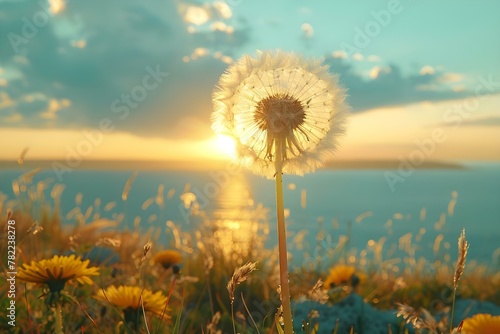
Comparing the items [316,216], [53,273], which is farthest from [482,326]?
[316,216]

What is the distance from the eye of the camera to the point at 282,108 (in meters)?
2.09

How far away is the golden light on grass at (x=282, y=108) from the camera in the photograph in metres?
2.16

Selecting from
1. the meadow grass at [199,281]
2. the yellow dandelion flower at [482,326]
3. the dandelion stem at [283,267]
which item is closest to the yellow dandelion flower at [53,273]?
the meadow grass at [199,281]

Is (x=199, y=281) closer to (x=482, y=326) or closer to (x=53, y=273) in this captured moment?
(x=53, y=273)

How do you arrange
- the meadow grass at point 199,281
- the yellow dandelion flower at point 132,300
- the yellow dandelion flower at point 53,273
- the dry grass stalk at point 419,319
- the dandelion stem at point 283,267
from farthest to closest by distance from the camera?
the meadow grass at point 199,281
the yellow dandelion flower at point 132,300
the yellow dandelion flower at point 53,273
the dandelion stem at point 283,267
the dry grass stalk at point 419,319

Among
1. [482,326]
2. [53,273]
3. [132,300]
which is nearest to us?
[482,326]

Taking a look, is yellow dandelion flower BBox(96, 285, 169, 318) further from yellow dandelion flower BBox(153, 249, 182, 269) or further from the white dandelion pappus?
yellow dandelion flower BBox(153, 249, 182, 269)

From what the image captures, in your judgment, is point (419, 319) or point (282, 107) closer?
point (419, 319)

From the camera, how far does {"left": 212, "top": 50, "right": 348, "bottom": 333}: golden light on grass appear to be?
7.09 ft

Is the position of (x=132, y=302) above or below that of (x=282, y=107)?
below

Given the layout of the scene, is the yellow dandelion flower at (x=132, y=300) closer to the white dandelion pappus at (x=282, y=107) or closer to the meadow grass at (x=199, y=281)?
the meadow grass at (x=199, y=281)

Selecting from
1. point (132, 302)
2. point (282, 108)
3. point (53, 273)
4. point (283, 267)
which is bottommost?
point (132, 302)

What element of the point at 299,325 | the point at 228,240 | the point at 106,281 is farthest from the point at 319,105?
the point at 228,240

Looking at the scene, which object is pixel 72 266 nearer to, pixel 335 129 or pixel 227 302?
pixel 335 129
